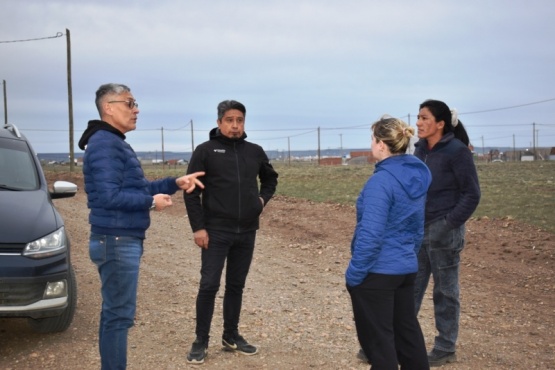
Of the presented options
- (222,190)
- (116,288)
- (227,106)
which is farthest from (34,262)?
(227,106)

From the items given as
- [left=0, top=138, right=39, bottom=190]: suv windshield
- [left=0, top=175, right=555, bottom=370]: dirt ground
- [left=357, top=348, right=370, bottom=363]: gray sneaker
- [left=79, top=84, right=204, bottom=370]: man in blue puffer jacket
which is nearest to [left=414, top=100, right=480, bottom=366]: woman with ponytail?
[left=0, top=175, right=555, bottom=370]: dirt ground

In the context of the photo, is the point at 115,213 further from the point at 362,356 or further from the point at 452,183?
the point at 452,183

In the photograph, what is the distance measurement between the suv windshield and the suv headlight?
0.88 metres

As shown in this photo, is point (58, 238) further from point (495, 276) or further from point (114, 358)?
point (495, 276)

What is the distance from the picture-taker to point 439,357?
4.88 metres

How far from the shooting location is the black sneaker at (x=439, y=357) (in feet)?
15.9

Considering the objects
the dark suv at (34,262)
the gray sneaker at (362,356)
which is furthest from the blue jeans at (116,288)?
the gray sneaker at (362,356)

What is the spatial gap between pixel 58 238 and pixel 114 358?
151cm

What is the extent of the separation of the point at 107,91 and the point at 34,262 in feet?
5.34

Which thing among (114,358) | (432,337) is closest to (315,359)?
(432,337)

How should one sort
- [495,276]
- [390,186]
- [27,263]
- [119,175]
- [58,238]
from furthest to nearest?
1. [495,276]
2. [58,238]
3. [27,263]
4. [119,175]
5. [390,186]

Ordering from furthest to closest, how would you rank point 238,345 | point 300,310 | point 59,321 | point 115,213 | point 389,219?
point 300,310
point 59,321
point 238,345
point 115,213
point 389,219

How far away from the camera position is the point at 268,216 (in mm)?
12688

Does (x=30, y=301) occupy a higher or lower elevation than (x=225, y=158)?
lower
